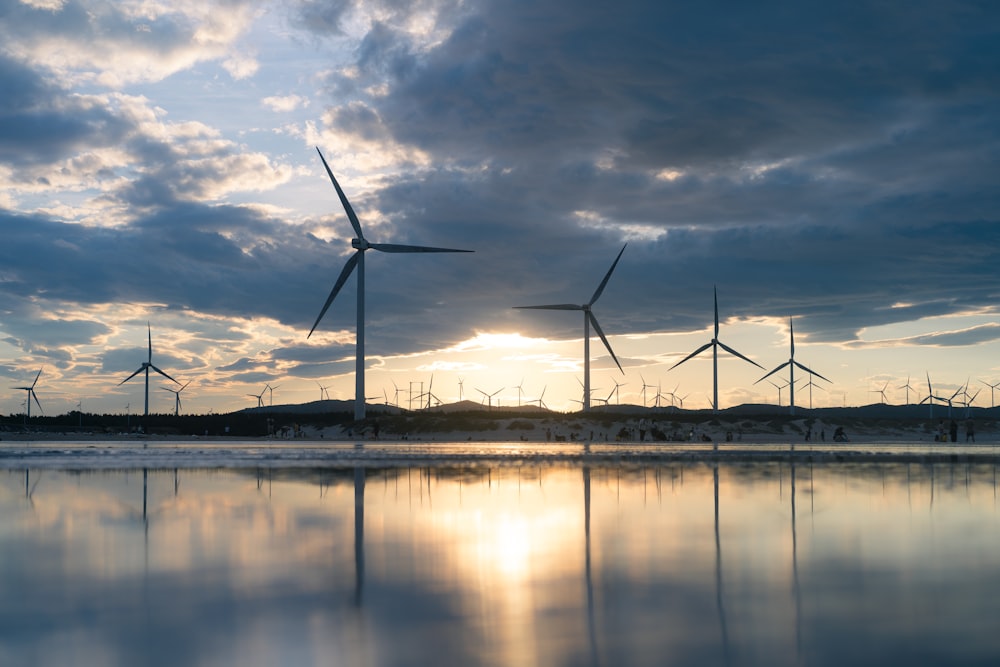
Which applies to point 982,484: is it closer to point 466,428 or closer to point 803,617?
point 803,617

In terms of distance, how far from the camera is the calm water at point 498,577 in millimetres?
9086

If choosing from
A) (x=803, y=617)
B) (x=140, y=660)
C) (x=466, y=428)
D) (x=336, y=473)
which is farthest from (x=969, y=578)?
(x=466, y=428)

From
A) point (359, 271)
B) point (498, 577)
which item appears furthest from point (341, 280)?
point (498, 577)

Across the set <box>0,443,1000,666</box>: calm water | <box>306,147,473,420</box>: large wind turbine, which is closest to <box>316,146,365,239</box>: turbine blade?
<box>306,147,473,420</box>: large wind turbine

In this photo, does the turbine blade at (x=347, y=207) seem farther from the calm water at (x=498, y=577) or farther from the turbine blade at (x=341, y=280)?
the calm water at (x=498, y=577)

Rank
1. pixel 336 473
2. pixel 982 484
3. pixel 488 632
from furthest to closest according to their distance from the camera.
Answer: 1. pixel 336 473
2. pixel 982 484
3. pixel 488 632

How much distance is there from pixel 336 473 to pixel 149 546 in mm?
20288

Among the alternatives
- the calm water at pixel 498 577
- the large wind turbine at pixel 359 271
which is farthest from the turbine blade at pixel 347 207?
the calm water at pixel 498 577

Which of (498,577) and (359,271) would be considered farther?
(359,271)

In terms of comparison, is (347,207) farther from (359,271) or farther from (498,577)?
(498,577)

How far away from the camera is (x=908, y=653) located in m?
8.78

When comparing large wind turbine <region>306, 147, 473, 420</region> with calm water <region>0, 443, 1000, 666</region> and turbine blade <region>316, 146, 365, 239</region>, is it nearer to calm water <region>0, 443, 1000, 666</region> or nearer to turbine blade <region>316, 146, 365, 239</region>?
turbine blade <region>316, 146, 365, 239</region>

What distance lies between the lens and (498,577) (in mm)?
12945

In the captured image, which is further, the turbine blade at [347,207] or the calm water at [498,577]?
the turbine blade at [347,207]
